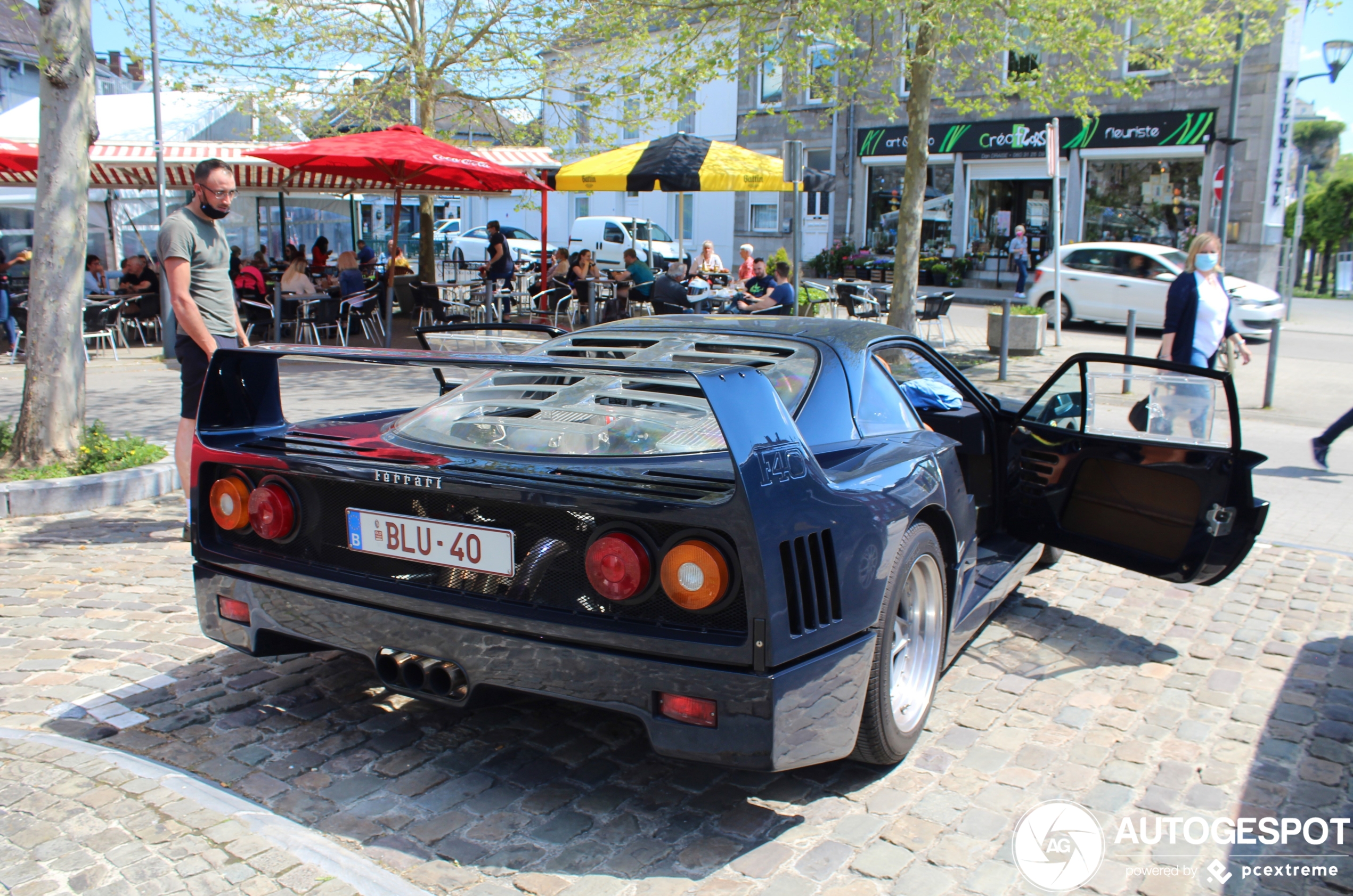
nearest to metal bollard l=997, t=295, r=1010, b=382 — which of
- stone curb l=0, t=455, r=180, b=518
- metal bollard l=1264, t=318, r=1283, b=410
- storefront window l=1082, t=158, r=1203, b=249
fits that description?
metal bollard l=1264, t=318, r=1283, b=410

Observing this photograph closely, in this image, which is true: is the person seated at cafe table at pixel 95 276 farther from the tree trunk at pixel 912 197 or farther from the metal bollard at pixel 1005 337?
the metal bollard at pixel 1005 337

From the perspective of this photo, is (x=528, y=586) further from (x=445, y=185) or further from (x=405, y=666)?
(x=445, y=185)

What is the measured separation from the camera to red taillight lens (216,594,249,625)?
3.14 metres

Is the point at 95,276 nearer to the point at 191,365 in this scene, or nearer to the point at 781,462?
the point at 191,365

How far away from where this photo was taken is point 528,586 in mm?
2688

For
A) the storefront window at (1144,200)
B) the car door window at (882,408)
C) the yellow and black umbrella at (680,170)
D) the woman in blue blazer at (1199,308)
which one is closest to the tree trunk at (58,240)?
the car door window at (882,408)

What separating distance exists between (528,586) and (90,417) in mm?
7829

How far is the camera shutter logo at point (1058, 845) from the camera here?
2.62m

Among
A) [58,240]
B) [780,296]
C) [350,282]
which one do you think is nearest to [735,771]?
[58,240]

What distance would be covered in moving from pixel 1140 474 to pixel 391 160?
30.2ft

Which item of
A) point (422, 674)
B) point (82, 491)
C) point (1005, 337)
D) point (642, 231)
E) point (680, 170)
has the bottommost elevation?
point (82, 491)

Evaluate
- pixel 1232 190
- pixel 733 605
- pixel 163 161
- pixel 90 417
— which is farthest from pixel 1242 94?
pixel 733 605

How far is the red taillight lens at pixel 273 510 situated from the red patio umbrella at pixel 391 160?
8797mm

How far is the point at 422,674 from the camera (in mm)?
2820
